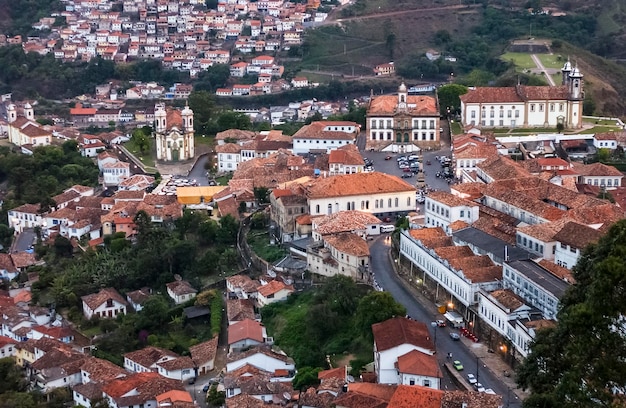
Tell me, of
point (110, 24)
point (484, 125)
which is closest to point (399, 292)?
point (484, 125)

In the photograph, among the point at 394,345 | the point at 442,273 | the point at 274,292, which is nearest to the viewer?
the point at 394,345

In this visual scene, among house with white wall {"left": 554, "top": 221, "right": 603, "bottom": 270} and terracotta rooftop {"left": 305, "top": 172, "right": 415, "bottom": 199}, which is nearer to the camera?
house with white wall {"left": 554, "top": 221, "right": 603, "bottom": 270}

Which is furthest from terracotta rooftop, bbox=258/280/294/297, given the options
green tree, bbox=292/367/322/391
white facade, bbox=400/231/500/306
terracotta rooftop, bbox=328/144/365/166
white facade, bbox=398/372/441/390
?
terracotta rooftop, bbox=328/144/365/166

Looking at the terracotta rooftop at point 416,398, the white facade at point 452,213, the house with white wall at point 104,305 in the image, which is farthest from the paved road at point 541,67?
the terracotta rooftop at point 416,398

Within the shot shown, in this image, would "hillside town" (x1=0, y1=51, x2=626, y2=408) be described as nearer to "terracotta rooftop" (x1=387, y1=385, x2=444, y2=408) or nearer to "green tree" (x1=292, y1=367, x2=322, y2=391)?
"terracotta rooftop" (x1=387, y1=385, x2=444, y2=408)

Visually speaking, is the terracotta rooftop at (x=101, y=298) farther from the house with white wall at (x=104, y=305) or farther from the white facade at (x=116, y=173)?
the white facade at (x=116, y=173)

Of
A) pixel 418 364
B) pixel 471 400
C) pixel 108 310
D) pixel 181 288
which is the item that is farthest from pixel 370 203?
pixel 471 400

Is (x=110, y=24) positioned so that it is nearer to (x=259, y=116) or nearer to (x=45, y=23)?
(x=45, y=23)

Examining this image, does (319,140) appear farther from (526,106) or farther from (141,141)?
(141,141)
